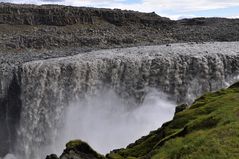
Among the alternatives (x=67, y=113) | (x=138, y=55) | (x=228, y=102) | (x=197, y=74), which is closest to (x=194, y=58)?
(x=197, y=74)

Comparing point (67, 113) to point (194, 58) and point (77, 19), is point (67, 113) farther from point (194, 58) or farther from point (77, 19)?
point (77, 19)

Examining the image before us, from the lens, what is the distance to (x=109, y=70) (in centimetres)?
5216

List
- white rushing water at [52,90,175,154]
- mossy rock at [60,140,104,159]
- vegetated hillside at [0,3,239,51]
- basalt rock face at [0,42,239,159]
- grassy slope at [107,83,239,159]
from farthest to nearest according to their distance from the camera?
vegetated hillside at [0,3,239,51] < basalt rock face at [0,42,239,159] < white rushing water at [52,90,175,154] < mossy rock at [60,140,104,159] < grassy slope at [107,83,239,159]

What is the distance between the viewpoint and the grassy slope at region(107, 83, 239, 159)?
48.6 ft

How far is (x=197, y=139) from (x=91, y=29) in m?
83.4

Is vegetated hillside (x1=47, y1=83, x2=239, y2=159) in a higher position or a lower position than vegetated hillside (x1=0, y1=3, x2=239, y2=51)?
higher

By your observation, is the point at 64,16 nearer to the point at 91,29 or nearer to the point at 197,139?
the point at 91,29

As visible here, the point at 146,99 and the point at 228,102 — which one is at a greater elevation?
the point at 228,102

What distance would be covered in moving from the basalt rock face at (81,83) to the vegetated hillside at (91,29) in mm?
26901

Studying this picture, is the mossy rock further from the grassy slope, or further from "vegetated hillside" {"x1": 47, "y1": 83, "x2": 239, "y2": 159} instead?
the grassy slope

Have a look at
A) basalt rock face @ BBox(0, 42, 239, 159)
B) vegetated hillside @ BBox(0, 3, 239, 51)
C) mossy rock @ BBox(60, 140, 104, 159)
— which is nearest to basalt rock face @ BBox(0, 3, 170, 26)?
vegetated hillside @ BBox(0, 3, 239, 51)

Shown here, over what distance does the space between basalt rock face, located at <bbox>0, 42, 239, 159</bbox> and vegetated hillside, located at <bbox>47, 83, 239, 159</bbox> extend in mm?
23144

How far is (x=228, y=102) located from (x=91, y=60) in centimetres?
3240

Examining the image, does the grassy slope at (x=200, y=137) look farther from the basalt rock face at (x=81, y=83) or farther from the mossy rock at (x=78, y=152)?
the basalt rock face at (x=81, y=83)
